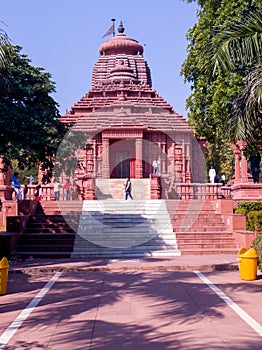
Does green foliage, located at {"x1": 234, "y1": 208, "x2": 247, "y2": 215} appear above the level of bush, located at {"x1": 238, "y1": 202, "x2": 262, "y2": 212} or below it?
below

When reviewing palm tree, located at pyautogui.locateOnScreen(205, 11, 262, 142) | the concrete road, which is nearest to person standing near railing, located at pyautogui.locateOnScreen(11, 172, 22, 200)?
the concrete road

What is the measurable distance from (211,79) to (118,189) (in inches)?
430

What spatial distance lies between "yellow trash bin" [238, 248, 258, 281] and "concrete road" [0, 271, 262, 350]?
0.19 metres

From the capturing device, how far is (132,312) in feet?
25.0

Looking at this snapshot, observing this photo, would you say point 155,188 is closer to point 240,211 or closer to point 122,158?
point 240,211

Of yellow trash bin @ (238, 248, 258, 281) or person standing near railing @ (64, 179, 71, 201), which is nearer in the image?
yellow trash bin @ (238, 248, 258, 281)

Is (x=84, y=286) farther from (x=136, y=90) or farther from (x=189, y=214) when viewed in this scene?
(x=136, y=90)

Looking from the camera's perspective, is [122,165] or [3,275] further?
[122,165]

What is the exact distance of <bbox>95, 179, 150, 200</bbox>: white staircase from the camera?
84.3 feet

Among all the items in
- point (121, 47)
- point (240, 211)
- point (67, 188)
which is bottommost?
point (240, 211)

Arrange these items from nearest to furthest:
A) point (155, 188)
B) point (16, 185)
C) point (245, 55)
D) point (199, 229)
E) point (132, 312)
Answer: point (132, 312), point (245, 55), point (199, 229), point (16, 185), point (155, 188)

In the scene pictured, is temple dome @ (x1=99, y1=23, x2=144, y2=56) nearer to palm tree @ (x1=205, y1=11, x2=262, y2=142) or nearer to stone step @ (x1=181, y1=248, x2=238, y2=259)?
stone step @ (x1=181, y1=248, x2=238, y2=259)

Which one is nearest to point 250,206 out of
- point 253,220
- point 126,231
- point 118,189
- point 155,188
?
point 253,220

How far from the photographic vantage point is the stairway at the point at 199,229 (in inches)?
606
